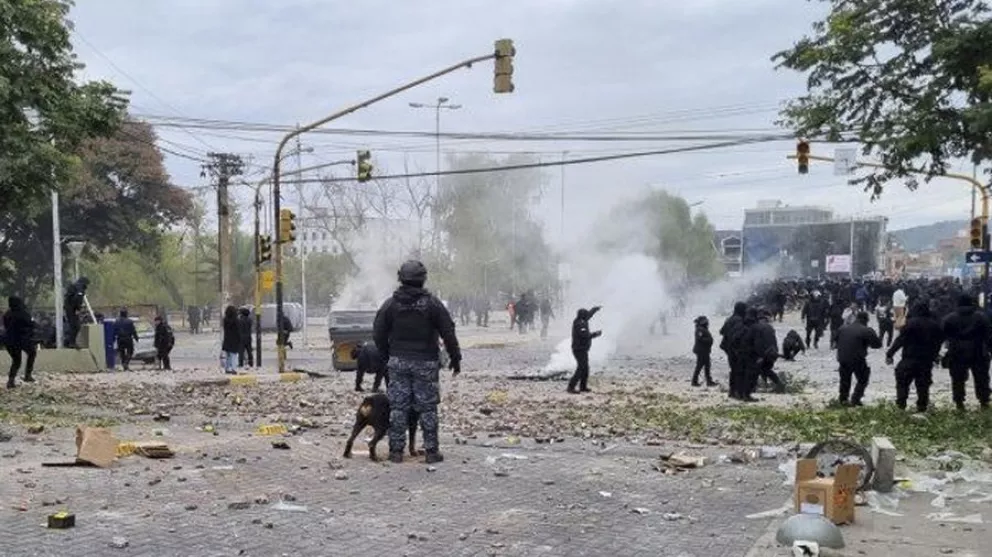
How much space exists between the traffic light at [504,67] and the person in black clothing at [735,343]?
19.1ft

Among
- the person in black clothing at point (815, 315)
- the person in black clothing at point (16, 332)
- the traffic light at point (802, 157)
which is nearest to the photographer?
the person in black clothing at point (16, 332)

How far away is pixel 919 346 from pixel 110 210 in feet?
134

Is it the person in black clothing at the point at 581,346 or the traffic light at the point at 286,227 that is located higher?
the traffic light at the point at 286,227

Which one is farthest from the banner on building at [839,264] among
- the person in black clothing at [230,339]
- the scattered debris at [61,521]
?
the scattered debris at [61,521]

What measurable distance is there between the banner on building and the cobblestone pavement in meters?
90.7

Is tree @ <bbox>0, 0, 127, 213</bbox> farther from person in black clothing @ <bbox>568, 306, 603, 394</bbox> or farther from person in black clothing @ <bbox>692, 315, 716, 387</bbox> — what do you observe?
person in black clothing @ <bbox>692, 315, 716, 387</bbox>

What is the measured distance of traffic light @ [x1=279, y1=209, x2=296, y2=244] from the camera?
24.8 m

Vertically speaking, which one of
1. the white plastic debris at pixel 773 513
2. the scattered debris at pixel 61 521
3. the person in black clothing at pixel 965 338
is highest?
the person in black clothing at pixel 965 338

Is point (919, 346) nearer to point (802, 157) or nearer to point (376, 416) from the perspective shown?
point (376, 416)

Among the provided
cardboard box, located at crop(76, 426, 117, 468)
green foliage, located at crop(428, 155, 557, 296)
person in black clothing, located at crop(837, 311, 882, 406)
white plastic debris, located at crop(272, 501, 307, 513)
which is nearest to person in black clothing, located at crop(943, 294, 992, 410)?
person in black clothing, located at crop(837, 311, 882, 406)

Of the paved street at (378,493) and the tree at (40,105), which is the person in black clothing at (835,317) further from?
the tree at (40,105)

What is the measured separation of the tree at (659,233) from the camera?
3297 centimetres

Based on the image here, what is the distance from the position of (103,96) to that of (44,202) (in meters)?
2.11

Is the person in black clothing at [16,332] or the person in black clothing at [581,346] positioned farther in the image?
the person in black clothing at [581,346]
